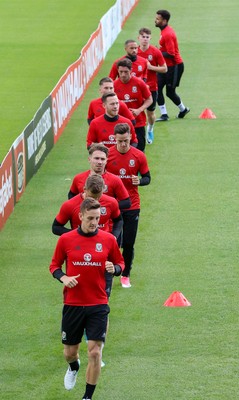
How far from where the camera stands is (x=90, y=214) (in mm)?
11539

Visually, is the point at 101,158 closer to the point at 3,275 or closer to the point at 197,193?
the point at 3,275

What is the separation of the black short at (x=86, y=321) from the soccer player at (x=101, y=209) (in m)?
1.25

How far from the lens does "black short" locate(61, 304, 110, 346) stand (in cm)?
1182

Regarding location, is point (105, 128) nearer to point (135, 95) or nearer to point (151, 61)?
point (135, 95)

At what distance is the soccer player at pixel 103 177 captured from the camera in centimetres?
1371

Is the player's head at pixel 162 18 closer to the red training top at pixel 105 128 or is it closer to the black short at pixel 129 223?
the red training top at pixel 105 128

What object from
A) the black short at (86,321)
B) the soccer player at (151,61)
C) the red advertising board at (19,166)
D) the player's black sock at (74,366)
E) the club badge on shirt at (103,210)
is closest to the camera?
the black short at (86,321)

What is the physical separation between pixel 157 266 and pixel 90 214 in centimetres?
576

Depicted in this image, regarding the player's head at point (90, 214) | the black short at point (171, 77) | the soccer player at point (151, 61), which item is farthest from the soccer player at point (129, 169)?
the black short at point (171, 77)

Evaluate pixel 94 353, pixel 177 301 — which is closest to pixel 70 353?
pixel 94 353

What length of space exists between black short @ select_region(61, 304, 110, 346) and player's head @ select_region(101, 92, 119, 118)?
5.35 metres

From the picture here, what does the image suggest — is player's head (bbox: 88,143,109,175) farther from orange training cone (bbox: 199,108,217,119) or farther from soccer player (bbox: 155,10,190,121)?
orange training cone (bbox: 199,108,217,119)

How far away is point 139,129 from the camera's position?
20422mm

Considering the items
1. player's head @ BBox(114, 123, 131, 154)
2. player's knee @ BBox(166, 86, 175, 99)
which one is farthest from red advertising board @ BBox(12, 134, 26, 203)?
player's knee @ BBox(166, 86, 175, 99)
